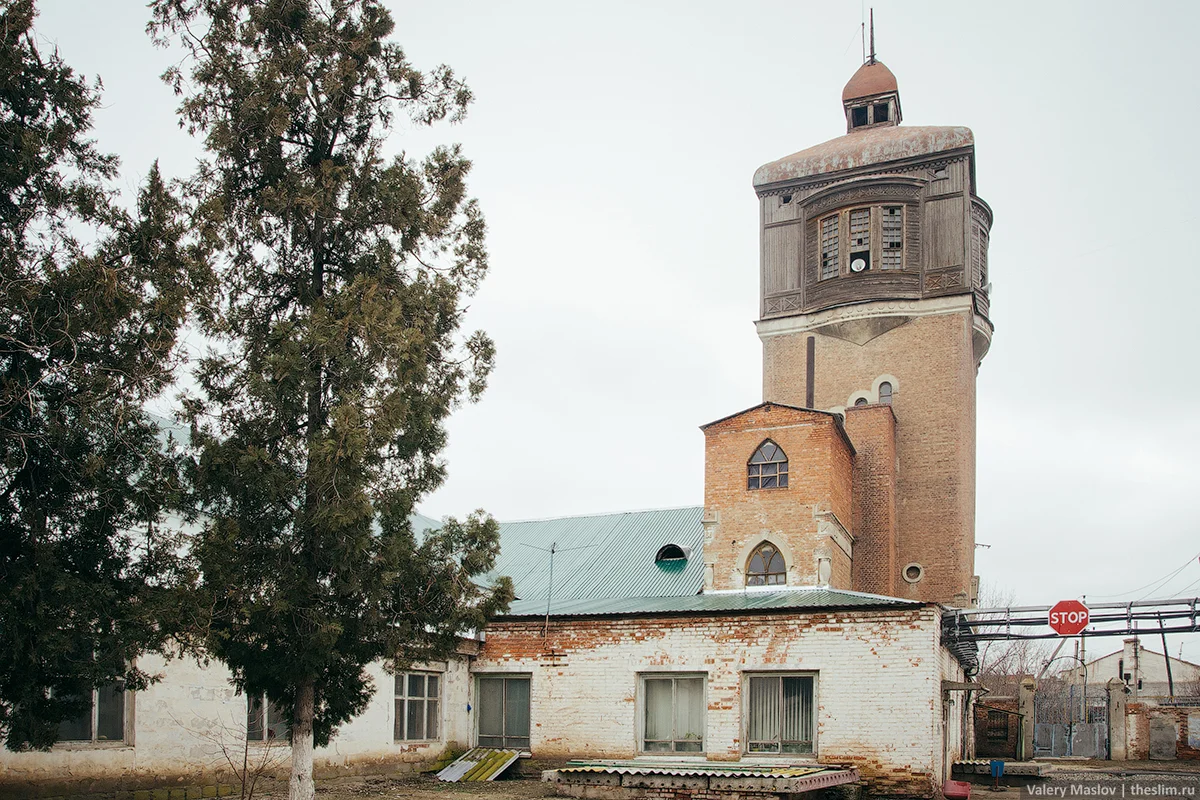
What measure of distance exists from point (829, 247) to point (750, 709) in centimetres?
1417

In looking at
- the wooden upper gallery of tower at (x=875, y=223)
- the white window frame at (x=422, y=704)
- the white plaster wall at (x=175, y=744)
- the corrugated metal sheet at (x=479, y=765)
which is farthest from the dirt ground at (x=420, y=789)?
the wooden upper gallery of tower at (x=875, y=223)

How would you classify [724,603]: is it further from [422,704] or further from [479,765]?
[422,704]

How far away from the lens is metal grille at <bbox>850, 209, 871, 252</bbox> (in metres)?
29.6

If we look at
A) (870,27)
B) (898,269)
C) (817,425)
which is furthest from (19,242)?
(870,27)

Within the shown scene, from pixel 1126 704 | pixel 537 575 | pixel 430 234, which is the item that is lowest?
pixel 1126 704

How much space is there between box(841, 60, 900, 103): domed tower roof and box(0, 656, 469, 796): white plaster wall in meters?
22.2

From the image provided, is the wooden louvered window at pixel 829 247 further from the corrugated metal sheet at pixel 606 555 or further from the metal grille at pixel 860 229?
the corrugated metal sheet at pixel 606 555

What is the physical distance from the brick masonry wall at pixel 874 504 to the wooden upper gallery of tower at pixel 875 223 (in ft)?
12.9

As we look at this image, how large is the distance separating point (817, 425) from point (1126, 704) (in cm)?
2183

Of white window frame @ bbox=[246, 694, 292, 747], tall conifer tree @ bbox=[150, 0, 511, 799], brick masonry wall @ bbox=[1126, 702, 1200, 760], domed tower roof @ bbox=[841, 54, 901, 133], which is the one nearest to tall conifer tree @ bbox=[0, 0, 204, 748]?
tall conifer tree @ bbox=[150, 0, 511, 799]

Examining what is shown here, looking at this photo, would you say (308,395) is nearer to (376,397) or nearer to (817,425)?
(376,397)

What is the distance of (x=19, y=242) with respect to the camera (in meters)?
12.0

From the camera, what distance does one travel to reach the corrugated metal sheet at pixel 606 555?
25.6 m

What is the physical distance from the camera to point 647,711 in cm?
2172
